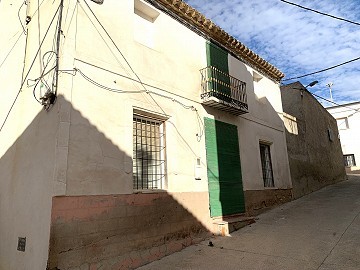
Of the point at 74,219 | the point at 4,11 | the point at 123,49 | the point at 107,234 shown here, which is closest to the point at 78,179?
the point at 74,219

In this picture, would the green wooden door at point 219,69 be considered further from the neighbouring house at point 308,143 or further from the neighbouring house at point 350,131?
the neighbouring house at point 350,131

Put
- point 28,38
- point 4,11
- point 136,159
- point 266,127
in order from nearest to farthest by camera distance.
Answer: point 136,159 < point 28,38 < point 4,11 < point 266,127

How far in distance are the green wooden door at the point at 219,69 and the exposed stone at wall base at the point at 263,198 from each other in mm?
3155

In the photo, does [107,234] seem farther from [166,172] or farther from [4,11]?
[4,11]

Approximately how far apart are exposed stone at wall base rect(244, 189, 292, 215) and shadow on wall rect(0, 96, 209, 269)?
332cm

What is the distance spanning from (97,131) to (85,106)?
1.61 ft

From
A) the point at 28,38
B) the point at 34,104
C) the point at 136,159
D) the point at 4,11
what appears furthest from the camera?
the point at 4,11

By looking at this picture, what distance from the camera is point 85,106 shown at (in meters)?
5.00

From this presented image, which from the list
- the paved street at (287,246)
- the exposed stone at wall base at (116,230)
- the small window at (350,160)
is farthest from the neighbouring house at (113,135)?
the small window at (350,160)

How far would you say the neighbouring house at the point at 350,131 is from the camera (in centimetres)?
2448

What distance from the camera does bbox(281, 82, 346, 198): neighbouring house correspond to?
11.9 meters

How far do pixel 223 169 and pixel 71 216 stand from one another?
4.58 m

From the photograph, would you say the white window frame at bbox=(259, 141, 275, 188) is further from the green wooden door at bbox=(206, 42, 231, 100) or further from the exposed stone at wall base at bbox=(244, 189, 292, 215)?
the green wooden door at bbox=(206, 42, 231, 100)

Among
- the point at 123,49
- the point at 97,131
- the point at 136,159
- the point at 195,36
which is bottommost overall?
the point at 136,159
